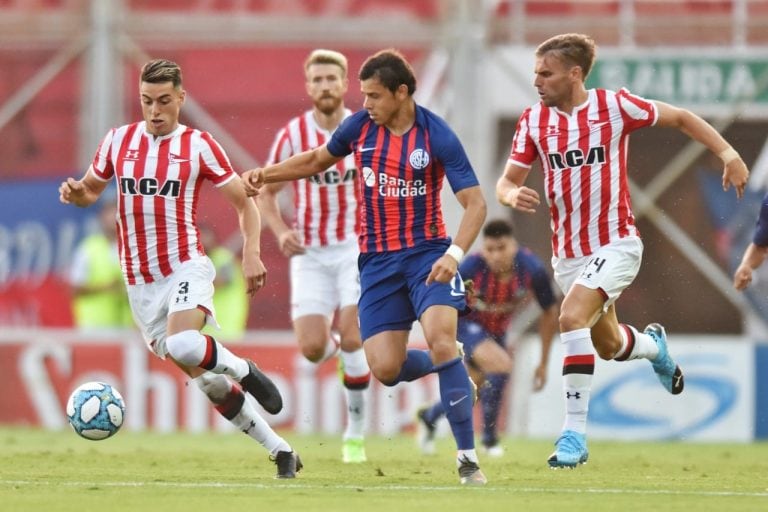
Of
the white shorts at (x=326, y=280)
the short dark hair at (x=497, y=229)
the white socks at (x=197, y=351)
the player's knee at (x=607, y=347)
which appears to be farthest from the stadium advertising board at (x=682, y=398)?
the white socks at (x=197, y=351)

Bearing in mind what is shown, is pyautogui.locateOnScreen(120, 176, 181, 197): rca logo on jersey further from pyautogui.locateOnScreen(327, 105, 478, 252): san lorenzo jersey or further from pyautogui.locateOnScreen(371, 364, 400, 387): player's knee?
pyautogui.locateOnScreen(371, 364, 400, 387): player's knee

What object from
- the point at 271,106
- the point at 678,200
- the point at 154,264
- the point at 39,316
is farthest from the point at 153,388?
the point at 154,264

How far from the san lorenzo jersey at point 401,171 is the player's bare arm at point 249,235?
22.6 inches

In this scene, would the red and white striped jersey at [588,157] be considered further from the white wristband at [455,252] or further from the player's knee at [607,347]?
the white wristband at [455,252]

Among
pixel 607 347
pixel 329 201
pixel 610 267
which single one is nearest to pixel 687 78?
pixel 329 201

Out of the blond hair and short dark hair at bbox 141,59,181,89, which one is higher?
the blond hair

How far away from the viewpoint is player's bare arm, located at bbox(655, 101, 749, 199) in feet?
32.7

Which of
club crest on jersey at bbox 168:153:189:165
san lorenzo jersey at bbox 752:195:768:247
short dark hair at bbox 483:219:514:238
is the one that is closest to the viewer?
club crest on jersey at bbox 168:153:189:165

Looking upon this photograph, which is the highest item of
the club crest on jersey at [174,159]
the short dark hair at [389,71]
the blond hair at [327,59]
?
the blond hair at [327,59]

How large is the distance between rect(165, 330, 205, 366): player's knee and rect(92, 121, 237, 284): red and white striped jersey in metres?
0.62

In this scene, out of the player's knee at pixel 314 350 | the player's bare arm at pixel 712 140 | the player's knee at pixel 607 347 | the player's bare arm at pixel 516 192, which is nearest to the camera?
the player's bare arm at pixel 516 192

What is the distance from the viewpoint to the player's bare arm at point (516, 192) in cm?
947

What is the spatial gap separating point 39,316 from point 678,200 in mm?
6442

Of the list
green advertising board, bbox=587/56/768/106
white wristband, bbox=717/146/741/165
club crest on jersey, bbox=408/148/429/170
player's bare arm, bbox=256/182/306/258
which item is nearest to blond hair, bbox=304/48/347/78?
player's bare arm, bbox=256/182/306/258
